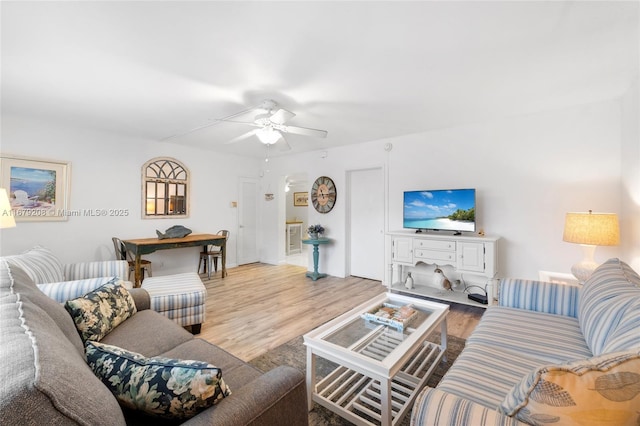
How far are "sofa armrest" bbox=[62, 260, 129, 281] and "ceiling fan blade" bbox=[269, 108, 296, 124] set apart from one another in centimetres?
238

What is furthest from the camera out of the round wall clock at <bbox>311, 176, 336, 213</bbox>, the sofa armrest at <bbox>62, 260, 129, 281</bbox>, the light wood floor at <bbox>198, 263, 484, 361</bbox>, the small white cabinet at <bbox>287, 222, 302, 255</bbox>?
the small white cabinet at <bbox>287, 222, 302, 255</bbox>

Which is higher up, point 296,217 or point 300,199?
point 300,199

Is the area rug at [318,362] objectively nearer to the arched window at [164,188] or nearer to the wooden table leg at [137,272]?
the wooden table leg at [137,272]

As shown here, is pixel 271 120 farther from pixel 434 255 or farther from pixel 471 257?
pixel 471 257

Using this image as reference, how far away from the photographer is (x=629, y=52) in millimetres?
2047

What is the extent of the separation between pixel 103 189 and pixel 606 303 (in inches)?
221

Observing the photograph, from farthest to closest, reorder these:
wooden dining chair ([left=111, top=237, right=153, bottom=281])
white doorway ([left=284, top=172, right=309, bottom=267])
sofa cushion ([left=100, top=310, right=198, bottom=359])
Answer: white doorway ([left=284, top=172, right=309, bottom=267]) < wooden dining chair ([left=111, top=237, right=153, bottom=281]) < sofa cushion ([left=100, top=310, right=198, bottom=359])

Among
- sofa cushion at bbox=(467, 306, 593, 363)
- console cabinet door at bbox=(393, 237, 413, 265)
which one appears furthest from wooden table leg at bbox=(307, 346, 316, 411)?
console cabinet door at bbox=(393, 237, 413, 265)

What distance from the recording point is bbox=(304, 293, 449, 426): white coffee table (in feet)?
4.82

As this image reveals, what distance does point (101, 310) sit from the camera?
66.8 inches

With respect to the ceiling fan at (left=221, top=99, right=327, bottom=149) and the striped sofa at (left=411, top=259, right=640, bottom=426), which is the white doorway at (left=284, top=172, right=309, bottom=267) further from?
the striped sofa at (left=411, top=259, right=640, bottom=426)

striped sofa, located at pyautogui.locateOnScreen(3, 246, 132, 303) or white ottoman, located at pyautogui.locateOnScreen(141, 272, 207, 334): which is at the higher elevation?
striped sofa, located at pyautogui.locateOnScreen(3, 246, 132, 303)

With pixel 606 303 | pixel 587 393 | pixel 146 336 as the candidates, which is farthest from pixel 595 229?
pixel 146 336

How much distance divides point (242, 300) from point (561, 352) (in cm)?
330
